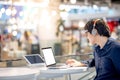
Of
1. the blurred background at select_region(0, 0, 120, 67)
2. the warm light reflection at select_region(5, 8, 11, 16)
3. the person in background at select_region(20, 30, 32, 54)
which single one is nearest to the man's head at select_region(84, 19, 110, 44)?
the blurred background at select_region(0, 0, 120, 67)

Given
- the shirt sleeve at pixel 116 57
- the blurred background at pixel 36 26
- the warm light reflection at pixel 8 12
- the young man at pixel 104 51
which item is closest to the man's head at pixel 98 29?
the young man at pixel 104 51

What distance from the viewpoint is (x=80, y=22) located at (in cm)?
1670

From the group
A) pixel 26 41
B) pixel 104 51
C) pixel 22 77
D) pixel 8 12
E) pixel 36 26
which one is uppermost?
pixel 8 12

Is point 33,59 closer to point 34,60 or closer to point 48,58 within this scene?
point 34,60

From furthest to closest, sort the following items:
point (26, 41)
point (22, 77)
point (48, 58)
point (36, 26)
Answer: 1. point (36, 26)
2. point (26, 41)
3. point (48, 58)
4. point (22, 77)

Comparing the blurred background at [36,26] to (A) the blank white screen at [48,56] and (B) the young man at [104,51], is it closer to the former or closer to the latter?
(A) the blank white screen at [48,56]

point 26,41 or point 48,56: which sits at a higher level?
point 48,56

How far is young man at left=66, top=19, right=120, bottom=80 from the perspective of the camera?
2.88m

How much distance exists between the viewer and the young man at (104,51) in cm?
288

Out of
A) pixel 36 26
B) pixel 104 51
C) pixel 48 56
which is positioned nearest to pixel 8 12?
pixel 36 26

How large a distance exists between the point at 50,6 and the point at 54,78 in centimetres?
774

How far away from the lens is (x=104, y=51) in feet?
9.84

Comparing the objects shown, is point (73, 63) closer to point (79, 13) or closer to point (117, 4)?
point (79, 13)

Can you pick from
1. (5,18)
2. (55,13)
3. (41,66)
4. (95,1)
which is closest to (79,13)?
(95,1)
